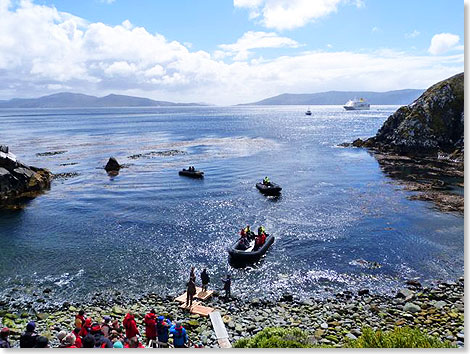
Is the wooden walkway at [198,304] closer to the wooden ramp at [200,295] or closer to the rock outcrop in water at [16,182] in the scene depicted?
the wooden ramp at [200,295]

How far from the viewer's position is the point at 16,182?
190ft

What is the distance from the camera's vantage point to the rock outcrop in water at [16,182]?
55.1 metres

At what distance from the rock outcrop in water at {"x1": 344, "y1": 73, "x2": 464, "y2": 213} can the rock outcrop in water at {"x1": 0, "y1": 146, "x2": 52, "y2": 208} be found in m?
59.6

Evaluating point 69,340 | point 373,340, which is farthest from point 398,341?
point 69,340

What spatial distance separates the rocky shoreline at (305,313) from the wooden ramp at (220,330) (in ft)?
1.11

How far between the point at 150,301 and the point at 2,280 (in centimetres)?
1304

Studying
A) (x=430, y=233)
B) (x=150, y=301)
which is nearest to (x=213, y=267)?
(x=150, y=301)

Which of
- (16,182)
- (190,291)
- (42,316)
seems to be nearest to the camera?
(42,316)

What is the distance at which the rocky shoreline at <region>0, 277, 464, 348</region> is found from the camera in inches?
874

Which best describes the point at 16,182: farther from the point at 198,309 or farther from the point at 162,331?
the point at 162,331

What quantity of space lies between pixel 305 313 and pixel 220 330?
6.21 meters

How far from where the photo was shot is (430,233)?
39.6m

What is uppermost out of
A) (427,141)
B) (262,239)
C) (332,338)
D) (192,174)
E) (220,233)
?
(427,141)

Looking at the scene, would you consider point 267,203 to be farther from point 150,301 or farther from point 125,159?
point 125,159
